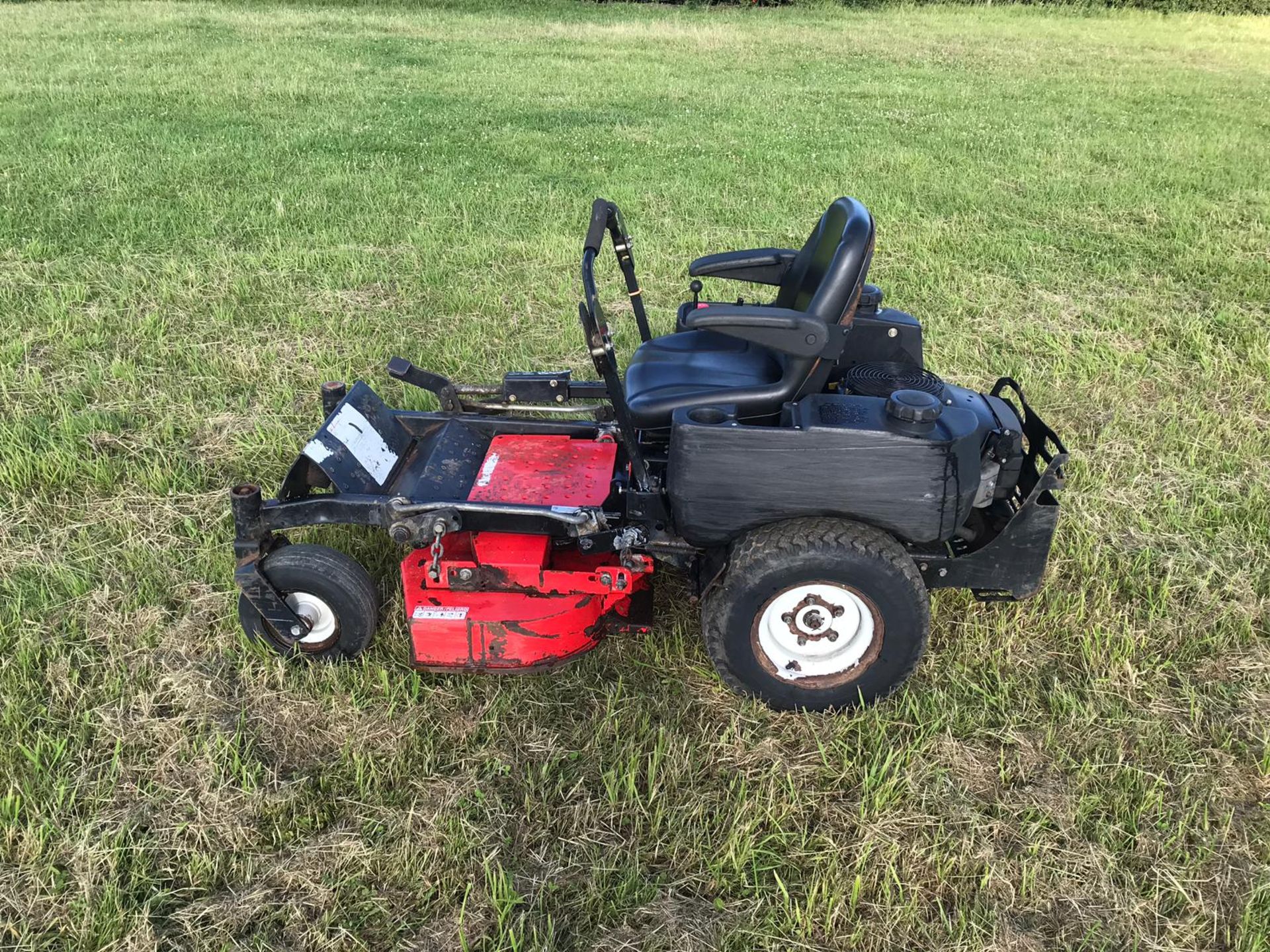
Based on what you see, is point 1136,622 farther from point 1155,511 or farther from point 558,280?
point 558,280

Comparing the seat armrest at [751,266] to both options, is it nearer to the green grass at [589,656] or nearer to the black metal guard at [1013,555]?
the black metal guard at [1013,555]

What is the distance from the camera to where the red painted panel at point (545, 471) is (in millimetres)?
3135

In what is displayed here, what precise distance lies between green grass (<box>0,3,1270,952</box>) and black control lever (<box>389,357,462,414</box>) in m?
0.60

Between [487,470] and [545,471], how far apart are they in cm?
20

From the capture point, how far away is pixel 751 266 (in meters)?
3.75

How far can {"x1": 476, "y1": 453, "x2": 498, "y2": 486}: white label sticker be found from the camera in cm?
321

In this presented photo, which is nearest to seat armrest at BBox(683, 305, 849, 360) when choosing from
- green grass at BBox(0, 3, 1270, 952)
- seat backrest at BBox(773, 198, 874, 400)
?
seat backrest at BBox(773, 198, 874, 400)

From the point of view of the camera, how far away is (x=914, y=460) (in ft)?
8.61

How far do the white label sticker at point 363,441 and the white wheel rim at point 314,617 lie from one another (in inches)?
18.2

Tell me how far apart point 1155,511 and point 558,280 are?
3810mm

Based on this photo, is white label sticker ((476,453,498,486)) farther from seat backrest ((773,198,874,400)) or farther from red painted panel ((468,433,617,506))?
seat backrest ((773,198,874,400))

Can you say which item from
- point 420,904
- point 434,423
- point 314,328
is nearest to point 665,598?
point 434,423

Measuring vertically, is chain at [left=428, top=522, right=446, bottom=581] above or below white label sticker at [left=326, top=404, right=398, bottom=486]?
below

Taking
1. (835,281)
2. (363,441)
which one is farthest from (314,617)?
(835,281)
